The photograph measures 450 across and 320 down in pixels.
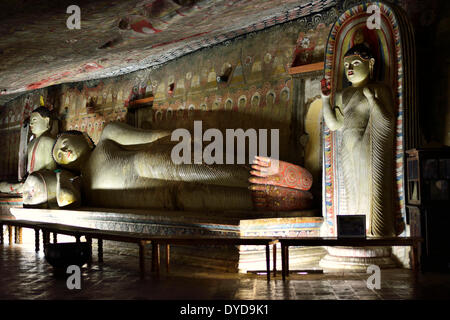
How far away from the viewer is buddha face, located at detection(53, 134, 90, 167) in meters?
6.93

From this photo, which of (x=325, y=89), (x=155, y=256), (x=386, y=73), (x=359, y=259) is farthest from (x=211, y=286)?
(x=386, y=73)

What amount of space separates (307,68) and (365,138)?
167cm

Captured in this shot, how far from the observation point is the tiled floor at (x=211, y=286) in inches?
127

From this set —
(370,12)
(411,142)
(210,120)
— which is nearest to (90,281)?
(411,142)

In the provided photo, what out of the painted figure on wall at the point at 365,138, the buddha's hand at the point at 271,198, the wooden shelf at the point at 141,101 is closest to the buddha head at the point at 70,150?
the wooden shelf at the point at 141,101

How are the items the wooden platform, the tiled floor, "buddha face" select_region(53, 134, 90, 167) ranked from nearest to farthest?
the tiled floor
the wooden platform
"buddha face" select_region(53, 134, 90, 167)

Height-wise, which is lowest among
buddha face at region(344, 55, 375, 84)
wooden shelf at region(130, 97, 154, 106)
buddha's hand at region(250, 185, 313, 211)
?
buddha's hand at region(250, 185, 313, 211)

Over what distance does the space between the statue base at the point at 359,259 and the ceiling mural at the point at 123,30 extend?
2758mm

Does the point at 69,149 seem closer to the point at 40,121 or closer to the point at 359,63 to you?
the point at 40,121

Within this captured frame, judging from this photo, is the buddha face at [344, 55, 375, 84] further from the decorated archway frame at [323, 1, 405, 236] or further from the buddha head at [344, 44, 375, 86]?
the decorated archway frame at [323, 1, 405, 236]

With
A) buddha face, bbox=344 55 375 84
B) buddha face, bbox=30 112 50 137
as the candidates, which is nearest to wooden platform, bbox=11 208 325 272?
buddha face, bbox=344 55 375 84

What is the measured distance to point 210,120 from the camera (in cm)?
746

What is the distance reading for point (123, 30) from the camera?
5992 mm
